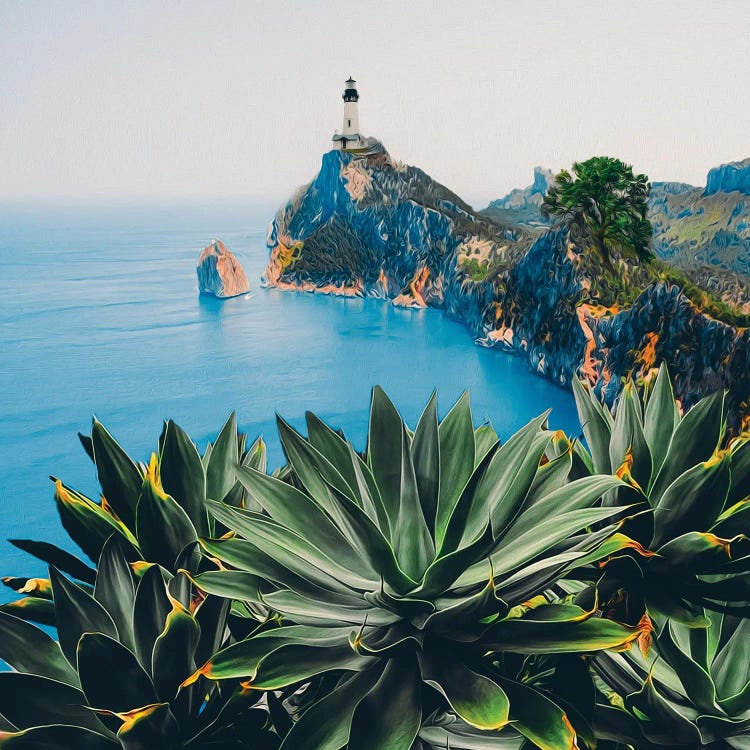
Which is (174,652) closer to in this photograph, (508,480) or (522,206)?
(508,480)

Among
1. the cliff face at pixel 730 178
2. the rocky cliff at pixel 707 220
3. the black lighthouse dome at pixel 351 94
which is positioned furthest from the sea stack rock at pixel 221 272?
the cliff face at pixel 730 178

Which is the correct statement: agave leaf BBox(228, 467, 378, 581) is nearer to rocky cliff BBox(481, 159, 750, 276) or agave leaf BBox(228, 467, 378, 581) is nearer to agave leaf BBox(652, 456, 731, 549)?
agave leaf BBox(652, 456, 731, 549)

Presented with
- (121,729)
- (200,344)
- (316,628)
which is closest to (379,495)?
(316,628)

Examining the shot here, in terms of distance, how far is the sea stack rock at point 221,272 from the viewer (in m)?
37.2

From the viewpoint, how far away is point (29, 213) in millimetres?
86312

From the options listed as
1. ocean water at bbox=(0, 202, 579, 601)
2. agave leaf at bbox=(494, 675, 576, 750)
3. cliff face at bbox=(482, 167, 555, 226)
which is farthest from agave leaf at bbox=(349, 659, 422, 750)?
cliff face at bbox=(482, 167, 555, 226)

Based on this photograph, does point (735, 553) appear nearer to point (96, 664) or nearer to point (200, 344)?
point (96, 664)

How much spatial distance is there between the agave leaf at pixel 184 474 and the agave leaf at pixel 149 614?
0.26m

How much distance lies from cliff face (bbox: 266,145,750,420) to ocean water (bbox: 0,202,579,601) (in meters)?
1.17

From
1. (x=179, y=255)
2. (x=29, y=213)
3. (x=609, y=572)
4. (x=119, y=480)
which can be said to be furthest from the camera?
(x=29, y=213)

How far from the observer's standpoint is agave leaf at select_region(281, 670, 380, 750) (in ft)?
2.41

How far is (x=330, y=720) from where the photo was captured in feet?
2.48

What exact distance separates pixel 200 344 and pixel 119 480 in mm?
29800

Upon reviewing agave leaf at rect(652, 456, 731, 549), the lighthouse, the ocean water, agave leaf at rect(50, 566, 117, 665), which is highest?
the lighthouse
